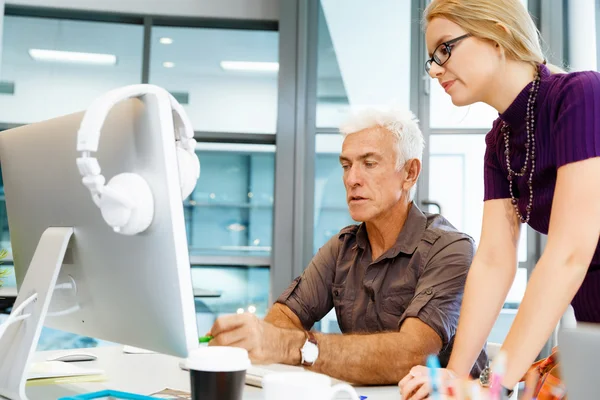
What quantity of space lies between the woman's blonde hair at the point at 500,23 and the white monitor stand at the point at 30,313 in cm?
79

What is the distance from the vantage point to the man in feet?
4.17

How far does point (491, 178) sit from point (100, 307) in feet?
2.72

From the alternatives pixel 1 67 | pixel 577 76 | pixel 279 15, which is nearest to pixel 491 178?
pixel 577 76

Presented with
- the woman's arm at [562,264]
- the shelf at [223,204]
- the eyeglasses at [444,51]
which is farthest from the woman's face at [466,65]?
the shelf at [223,204]

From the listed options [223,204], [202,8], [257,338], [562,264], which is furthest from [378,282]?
[202,8]

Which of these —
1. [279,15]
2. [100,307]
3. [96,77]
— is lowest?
[100,307]

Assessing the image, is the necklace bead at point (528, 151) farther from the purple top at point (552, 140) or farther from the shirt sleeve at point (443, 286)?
the shirt sleeve at point (443, 286)

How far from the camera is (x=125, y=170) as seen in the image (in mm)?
818

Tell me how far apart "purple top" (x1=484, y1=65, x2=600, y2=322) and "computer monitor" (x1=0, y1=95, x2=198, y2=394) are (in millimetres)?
680

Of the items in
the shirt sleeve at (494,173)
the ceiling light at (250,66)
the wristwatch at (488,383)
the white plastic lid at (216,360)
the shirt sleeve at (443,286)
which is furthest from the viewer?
the ceiling light at (250,66)

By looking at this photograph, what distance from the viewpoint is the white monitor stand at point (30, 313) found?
0.94m

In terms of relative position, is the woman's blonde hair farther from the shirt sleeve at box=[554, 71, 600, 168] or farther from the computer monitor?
the computer monitor

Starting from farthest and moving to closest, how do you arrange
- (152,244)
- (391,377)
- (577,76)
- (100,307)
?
1. (391,377)
2. (577,76)
3. (100,307)
4. (152,244)

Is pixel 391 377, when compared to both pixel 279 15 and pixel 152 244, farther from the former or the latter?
pixel 279 15
